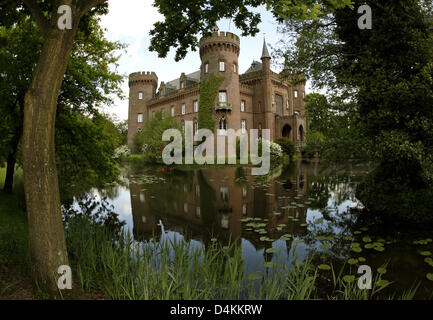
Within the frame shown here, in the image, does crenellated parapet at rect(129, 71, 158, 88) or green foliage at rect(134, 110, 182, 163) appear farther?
crenellated parapet at rect(129, 71, 158, 88)

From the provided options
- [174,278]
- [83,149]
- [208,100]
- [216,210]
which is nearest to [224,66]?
[208,100]

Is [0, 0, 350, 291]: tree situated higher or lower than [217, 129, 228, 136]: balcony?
lower

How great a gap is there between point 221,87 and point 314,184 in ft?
67.2

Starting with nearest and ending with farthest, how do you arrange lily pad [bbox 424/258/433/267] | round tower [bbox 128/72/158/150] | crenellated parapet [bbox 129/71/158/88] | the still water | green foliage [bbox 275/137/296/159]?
lily pad [bbox 424/258/433/267], the still water, green foliage [bbox 275/137/296/159], crenellated parapet [bbox 129/71/158/88], round tower [bbox 128/72/158/150]

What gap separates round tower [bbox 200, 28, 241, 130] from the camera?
95.2 feet

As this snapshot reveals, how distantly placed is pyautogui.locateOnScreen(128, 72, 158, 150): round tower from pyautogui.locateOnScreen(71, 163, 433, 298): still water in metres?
34.5

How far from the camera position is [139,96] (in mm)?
42969

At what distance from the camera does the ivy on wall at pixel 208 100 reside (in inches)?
1160

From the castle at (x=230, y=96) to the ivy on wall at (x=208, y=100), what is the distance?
1.63 ft

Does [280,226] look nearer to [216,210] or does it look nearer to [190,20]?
[216,210]

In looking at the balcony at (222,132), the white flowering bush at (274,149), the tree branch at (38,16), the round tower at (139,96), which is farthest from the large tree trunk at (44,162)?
the round tower at (139,96)

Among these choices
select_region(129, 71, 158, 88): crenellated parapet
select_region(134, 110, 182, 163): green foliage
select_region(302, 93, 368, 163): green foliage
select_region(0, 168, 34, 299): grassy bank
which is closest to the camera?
select_region(0, 168, 34, 299): grassy bank

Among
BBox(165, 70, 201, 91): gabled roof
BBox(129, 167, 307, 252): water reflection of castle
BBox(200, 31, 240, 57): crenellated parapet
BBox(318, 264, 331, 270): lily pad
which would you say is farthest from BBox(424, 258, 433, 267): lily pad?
BBox(165, 70, 201, 91): gabled roof

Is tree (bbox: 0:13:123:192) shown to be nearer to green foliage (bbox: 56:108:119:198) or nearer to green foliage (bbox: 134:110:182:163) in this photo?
green foliage (bbox: 56:108:119:198)
